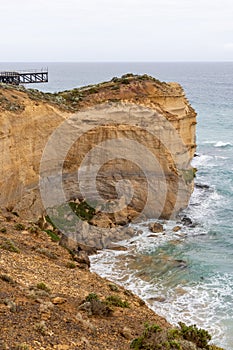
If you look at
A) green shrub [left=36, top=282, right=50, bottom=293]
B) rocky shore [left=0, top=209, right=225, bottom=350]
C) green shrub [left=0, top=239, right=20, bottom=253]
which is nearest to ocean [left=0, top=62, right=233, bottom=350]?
rocky shore [left=0, top=209, right=225, bottom=350]

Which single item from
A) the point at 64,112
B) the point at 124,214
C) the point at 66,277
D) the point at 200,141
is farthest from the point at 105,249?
the point at 200,141

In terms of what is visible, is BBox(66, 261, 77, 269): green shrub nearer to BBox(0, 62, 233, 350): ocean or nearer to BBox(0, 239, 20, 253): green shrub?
BBox(0, 239, 20, 253): green shrub

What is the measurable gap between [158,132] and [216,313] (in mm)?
13939

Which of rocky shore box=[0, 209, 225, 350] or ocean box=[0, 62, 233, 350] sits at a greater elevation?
rocky shore box=[0, 209, 225, 350]

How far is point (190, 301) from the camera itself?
2006 centimetres

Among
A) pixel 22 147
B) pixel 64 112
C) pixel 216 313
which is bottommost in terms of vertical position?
pixel 216 313

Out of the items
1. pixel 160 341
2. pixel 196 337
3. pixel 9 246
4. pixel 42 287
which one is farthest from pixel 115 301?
pixel 9 246

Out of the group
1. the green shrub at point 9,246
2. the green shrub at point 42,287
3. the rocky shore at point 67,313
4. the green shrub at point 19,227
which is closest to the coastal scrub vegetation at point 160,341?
the rocky shore at point 67,313

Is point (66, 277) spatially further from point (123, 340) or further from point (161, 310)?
point (161, 310)

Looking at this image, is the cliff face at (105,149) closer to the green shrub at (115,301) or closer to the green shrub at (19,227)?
the green shrub at (19,227)

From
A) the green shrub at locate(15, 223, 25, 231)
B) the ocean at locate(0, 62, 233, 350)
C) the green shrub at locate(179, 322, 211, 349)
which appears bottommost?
the ocean at locate(0, 62, 233, 350)

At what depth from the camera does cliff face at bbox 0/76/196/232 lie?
80.8ft

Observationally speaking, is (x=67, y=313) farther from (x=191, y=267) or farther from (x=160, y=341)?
(x=191, y=267)

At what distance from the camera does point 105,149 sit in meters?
28.5
